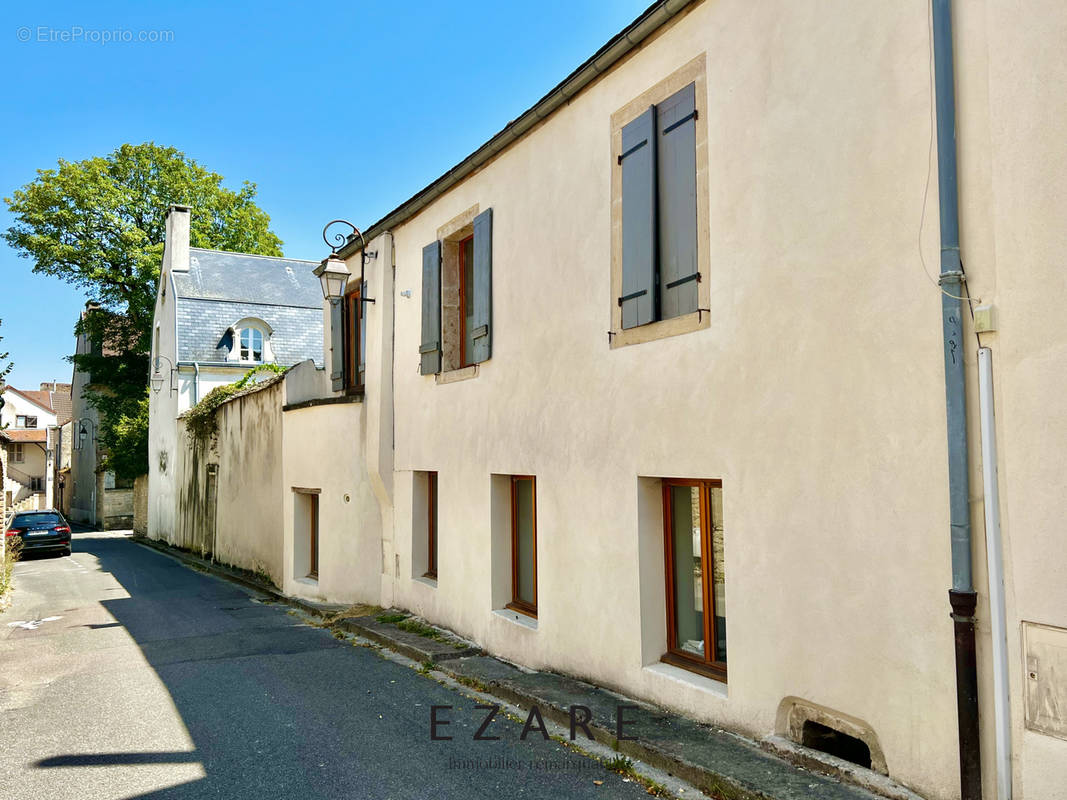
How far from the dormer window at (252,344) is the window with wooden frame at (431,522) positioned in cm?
2012

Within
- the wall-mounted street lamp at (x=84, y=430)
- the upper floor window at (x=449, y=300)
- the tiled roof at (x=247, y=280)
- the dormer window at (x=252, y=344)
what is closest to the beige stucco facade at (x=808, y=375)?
the upper floor window at (x=449, y=300)

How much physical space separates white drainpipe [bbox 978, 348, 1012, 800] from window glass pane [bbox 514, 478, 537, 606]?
4804 millimetres

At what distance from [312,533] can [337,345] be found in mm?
3311

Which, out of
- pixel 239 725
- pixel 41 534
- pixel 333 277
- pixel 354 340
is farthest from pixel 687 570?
pixel 41 534

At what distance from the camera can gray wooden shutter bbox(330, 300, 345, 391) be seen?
12852 millimetres

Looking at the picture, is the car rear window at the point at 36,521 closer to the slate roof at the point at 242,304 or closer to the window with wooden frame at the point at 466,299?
the slate roof at the point at 242,304

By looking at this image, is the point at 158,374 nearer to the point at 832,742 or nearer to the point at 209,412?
the point at 209,412

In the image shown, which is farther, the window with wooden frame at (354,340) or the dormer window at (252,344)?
the dormer window at (252,344)

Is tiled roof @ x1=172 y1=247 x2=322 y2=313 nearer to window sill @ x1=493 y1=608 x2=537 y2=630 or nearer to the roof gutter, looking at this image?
the roof gutter

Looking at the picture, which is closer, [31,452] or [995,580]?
[995,580]

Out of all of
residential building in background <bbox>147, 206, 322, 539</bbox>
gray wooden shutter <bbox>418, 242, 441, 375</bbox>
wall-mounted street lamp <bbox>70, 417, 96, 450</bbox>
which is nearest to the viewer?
gray wooden shutter <bbox>418, 242, 441, 375</bbox>

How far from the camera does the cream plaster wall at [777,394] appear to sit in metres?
4.07

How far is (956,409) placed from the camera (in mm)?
3771

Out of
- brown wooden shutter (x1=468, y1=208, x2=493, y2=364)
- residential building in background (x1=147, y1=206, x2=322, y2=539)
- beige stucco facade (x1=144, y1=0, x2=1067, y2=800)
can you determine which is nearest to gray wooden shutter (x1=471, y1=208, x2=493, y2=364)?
brown wooden shutter (x1=468, y1=208, x2=493, y2=364)
